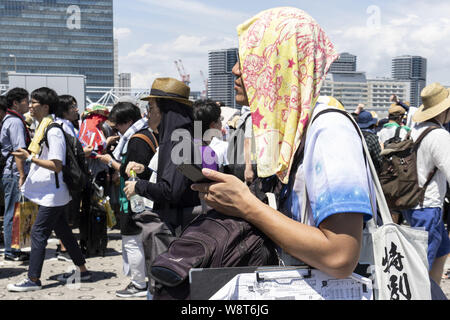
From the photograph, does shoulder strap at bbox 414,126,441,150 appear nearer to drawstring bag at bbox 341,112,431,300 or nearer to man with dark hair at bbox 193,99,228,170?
man with dark hair at bbox 193,99,228,170

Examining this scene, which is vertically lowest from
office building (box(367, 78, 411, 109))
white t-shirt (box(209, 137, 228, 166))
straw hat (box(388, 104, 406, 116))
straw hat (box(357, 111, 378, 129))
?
white t-shirt (box(209, 137, 228, 166))

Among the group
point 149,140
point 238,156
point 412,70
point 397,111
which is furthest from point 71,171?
point 412,70

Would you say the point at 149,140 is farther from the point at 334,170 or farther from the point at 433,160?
the point at 334,170

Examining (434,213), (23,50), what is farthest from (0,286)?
(23,50)

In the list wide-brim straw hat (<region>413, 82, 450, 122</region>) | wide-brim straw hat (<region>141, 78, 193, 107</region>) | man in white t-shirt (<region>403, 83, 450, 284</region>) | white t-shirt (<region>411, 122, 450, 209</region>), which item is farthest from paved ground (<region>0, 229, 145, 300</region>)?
wide-brim straw hat (<region>413, 82, 450, 122</region>)

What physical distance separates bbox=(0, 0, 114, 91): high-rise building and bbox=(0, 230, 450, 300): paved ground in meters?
142

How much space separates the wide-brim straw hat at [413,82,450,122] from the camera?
395cm

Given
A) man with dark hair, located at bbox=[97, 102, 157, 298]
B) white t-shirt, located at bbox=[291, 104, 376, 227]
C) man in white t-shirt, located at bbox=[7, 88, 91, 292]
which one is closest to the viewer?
white t-shirt, located at bbox=[291, 104, 376, 227]

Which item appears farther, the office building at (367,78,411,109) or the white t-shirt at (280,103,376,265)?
the office building at (367,78,411,109)

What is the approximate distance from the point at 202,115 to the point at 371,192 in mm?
3757

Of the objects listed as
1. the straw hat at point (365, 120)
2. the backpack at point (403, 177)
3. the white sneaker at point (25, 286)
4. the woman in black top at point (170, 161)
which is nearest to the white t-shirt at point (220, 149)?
the woman in black top at point (170, 161)

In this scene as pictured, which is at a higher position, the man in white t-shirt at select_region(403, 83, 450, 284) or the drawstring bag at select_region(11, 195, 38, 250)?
the man in white t-shirt at select_region(403, 83, 450, 284)

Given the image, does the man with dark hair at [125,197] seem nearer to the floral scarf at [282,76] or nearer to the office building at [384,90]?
the floral scarf at [282,76]

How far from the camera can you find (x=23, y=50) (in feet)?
470
